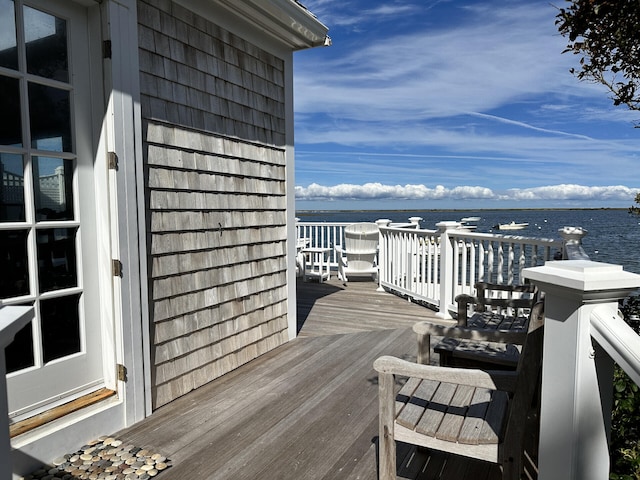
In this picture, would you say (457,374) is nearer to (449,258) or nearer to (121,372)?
(121,372)

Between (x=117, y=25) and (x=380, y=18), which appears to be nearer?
(x=117, y=25)

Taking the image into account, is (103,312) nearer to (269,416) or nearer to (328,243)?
(269,416)

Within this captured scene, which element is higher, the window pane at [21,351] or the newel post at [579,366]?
the newel post at [579,366]

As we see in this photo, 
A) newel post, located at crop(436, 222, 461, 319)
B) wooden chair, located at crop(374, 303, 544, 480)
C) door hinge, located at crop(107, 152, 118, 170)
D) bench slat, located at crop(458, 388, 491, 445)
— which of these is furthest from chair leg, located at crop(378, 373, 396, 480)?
newel post, located at crop(436, 222, 461, 319)

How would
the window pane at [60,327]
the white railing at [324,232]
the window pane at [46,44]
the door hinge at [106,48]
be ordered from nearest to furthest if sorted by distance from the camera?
1. the window pane at [46,44]
2. the window pane at [60,327]
3. the door hinge at [106,48]
4. the white railing at [324,232]

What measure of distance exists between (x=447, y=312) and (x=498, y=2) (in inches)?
301

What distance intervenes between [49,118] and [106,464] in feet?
5.88

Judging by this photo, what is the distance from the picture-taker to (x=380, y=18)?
489 inches

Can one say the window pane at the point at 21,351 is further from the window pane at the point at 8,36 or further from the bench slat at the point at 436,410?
the bench slat at the point at 436,410

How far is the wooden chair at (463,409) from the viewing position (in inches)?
58.3

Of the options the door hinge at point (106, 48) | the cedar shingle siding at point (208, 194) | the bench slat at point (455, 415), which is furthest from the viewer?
the cedar shingle siding at point (208, 194)

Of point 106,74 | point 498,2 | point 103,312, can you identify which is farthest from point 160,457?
point 498,2

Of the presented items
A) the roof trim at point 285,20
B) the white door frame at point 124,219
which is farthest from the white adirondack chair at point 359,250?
the white door frame at point 124,219

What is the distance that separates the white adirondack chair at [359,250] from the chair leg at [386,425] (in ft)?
19.2
